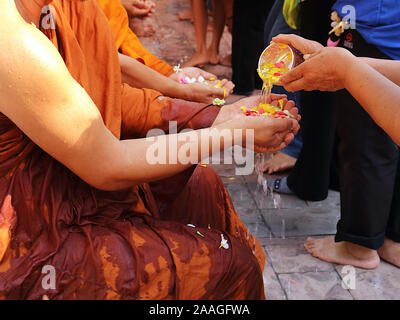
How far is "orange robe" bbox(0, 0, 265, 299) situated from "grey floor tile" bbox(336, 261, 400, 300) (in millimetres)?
868

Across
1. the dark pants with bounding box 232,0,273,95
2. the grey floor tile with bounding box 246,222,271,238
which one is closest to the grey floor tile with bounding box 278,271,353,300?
the grey floor tile with bounding box 246,222,271,238

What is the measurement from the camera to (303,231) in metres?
2.96

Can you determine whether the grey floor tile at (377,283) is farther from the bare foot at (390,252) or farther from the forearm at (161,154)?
the forearm at (161,154)

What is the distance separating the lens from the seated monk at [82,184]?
147 cm

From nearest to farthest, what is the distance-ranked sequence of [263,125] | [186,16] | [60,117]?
[60,117] < [263,125] < [186,16]

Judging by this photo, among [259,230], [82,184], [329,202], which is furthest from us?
[329,202]

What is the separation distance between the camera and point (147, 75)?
8.52 feet

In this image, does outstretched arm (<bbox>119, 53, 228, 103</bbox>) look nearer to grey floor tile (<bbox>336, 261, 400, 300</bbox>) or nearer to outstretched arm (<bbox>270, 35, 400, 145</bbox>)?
outstretched arm (<bbox>270, 35, 400, 145</bbox>)

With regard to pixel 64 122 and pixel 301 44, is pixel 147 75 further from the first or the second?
pixel 64 122

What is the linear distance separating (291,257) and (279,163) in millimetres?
1061


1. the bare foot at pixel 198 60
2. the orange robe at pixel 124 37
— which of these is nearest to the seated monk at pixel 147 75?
the orange robe at pixel 124 37

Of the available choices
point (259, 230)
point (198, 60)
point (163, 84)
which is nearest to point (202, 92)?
point (163, 84)

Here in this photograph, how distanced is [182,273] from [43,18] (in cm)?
102

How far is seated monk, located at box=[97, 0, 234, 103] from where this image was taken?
2.55 m
